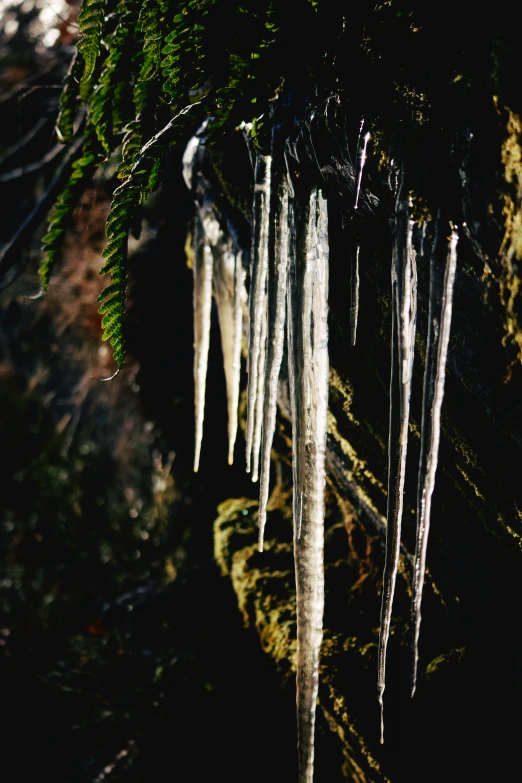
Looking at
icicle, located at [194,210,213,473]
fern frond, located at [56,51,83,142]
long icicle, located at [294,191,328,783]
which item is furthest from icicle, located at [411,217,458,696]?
fern frond, located at [56,51,83,142]

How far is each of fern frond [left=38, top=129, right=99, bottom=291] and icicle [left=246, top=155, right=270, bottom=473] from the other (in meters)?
0.62

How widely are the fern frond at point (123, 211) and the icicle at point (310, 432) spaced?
34 centimetres

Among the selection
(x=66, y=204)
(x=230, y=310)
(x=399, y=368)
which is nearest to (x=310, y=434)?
(x=399, y=368)

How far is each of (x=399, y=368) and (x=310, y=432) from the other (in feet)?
1.08

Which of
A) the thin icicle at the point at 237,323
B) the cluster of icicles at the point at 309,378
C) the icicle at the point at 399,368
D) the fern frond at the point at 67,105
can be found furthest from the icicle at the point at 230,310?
the icicle at the point at 399,368

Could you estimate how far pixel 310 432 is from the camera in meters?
1.29

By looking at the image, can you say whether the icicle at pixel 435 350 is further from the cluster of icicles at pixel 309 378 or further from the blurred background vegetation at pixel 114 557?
the blurred background vegetation at pixel 114 557

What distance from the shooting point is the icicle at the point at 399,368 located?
0.98m

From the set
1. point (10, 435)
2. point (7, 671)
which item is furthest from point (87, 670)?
point (10, 435)

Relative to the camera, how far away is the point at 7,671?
352 cm

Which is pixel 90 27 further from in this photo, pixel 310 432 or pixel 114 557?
pixel 114 557

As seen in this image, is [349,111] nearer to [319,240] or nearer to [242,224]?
[319,240]

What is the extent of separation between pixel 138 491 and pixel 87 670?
2752 mm

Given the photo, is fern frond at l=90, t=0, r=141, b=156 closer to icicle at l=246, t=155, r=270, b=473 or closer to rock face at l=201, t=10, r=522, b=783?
rock face at l=201, t=10, r=522, b=783
